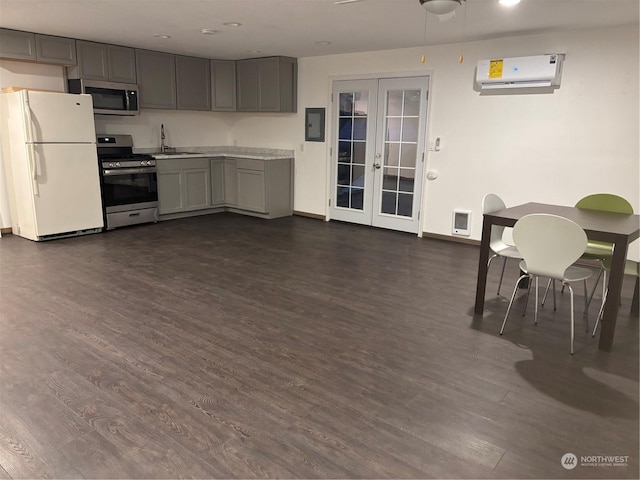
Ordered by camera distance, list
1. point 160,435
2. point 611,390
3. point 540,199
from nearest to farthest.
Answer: point 160,435 < point 611,390 < point 540,199

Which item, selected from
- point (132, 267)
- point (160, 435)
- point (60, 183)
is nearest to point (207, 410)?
point (160, 435)

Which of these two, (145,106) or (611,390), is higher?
(145,106)

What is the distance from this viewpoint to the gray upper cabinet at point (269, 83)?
22.4 ft

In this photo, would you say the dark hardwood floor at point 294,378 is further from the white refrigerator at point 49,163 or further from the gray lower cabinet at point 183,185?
the gray lower cabinet at point 183,185

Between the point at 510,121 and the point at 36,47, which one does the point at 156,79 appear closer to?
the point at 36,47

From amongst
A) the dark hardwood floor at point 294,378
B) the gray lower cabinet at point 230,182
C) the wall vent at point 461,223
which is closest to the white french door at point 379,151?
the wall vent at point 461,223

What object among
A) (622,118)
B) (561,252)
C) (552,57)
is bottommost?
(561,252)

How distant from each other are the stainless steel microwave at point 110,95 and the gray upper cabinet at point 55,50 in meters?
0.28

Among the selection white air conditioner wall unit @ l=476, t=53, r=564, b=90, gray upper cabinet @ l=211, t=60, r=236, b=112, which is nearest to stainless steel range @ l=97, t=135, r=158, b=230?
gray upper cabinet @ l=211, t=60, r=236, b=112

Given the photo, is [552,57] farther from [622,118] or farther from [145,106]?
[145,106]

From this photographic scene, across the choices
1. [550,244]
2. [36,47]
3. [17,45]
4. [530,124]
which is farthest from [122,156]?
[550,244]

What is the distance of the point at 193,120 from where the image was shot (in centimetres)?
761

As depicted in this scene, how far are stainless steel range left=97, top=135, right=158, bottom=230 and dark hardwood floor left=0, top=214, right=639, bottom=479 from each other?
161 cm

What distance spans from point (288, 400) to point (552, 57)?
430 cm
